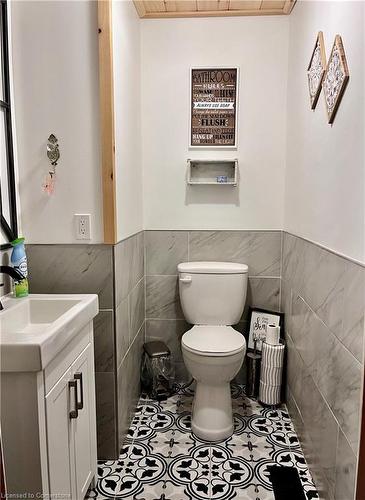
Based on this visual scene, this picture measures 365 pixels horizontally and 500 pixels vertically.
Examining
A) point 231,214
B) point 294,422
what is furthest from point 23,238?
point 294,422

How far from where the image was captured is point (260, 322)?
2.47 metres

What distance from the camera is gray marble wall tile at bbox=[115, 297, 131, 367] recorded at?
1.82 m

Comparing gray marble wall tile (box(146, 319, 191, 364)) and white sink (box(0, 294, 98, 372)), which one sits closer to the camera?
white sink (box(0, 294, 98, 372))

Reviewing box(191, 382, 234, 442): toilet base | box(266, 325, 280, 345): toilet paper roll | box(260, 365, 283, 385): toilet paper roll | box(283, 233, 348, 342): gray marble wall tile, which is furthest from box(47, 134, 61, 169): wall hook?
box(260, 365, 283, 385): toilet paper roll

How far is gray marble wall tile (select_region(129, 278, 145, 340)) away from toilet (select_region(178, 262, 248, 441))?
10.6 inches

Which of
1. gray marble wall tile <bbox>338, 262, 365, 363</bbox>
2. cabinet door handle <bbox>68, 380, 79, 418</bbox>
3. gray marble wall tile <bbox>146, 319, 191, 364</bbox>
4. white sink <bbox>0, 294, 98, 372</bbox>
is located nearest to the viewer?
white sink <bbox>0, 294, 98, 372</bbox>

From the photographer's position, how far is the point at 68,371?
1308 millimetres

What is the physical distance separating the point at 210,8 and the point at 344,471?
2467 millimetres

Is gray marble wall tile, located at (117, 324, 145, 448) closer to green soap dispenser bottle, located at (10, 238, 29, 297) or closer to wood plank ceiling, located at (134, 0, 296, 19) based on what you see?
green soap dispenser bottle, located at (10, 238, 29, 297)

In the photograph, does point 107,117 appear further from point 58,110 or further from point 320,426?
point 320,426

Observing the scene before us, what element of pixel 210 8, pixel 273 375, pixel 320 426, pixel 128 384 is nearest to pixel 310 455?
pixel 320 426

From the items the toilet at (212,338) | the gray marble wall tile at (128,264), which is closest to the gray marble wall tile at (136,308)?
the gray marble wall tile at (128,264)

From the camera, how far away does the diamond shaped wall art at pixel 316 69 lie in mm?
1642

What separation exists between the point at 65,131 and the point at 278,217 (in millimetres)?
1433
